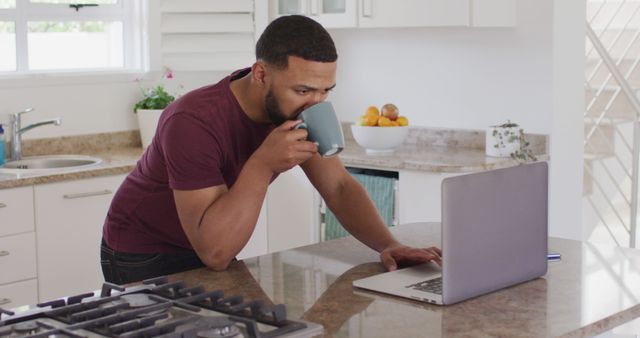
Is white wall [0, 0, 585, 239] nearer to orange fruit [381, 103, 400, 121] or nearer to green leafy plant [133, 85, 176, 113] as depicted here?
green leafy plant [133, 85, 176, 113]

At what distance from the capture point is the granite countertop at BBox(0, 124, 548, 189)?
160 inches

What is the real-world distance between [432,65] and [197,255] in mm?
2581

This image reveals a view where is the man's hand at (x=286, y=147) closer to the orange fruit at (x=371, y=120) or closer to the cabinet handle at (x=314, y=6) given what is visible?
the orange fruit at (x=371, y=120)

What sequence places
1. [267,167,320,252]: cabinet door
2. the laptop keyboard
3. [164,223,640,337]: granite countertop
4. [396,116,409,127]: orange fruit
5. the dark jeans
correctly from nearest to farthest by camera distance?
[164,223,640,337]: granite countertop, the laptop keyboard, the dark jeans, [396,116,409,127]: orange fruit, [267,167,320,252]: cabinet door

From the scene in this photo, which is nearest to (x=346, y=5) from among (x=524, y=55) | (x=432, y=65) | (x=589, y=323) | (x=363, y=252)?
(x=432, y=65)

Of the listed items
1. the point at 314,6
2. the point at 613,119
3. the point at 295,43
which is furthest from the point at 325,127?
the point at 613,119

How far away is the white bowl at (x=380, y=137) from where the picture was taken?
4.41 m

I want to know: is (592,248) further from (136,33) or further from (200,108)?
(136,33)

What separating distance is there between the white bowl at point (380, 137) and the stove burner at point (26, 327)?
9.13 feet

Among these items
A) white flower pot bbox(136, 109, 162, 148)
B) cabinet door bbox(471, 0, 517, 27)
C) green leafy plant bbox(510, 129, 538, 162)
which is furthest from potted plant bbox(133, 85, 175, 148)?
green leafy plant bbox(510, 129, 538, 162)

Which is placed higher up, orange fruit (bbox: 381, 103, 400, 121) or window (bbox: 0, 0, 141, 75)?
window (bbox: 0, 0, 141, 75)

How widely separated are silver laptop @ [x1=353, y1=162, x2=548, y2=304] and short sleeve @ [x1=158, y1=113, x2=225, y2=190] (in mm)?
419

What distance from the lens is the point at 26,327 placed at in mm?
1741

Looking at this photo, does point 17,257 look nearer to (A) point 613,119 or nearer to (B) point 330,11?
(B) point 330,11
